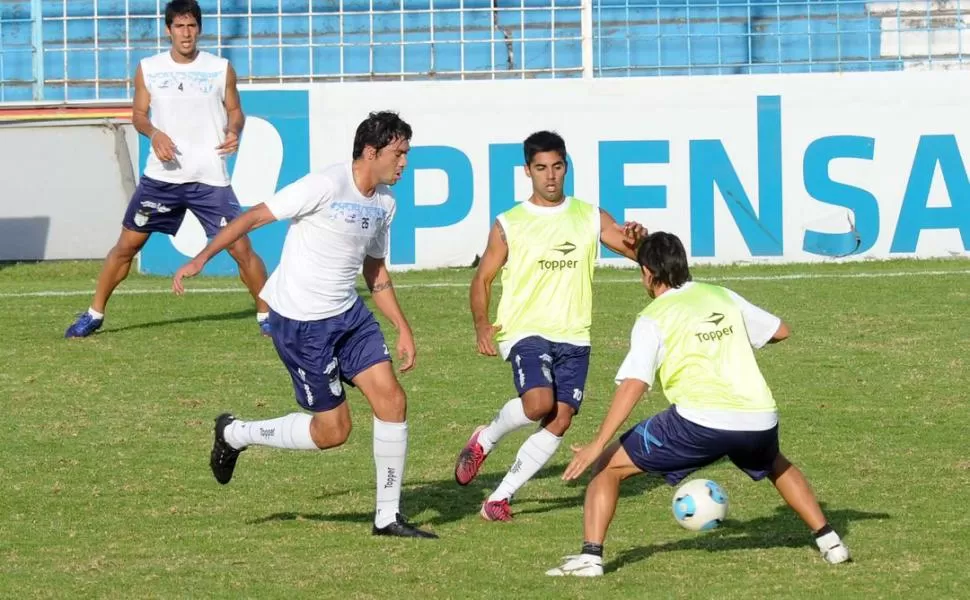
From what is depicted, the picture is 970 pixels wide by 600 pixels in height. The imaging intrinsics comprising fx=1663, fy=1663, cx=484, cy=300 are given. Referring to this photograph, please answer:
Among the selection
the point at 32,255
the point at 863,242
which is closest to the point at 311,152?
the point at 32,255

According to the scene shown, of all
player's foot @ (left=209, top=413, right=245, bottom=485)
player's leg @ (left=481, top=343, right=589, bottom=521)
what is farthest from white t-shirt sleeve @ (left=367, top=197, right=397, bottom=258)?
player's foot @ (left=209, top=413, right=245, bottom=485)

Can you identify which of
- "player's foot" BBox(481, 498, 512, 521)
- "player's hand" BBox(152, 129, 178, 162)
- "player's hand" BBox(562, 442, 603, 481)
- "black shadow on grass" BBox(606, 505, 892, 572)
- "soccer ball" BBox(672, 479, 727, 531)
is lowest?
"black shadow on grass" BBox(606, 505, 892, 572)

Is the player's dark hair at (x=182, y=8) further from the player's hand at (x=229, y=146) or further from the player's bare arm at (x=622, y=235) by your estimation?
the player's bare arm at (x=622, y=235)

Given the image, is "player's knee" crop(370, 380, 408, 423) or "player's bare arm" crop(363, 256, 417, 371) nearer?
"player's knee" crop(370, 380, 408, 423)

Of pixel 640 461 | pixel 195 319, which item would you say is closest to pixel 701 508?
pixel 640 461

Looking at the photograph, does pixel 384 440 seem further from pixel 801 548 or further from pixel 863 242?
pixel 863 242

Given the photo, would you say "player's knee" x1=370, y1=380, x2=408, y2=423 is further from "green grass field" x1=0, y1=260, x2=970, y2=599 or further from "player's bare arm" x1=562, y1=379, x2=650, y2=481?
"player's bare arm" x1=562, y1=379, x2=650, y2=481

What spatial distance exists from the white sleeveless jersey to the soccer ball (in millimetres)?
6005

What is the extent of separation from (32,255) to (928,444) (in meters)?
12.3

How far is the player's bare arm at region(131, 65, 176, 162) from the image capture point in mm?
11734

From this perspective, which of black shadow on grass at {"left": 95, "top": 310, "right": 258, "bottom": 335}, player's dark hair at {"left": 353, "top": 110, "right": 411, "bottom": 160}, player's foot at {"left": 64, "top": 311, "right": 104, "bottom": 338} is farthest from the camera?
black shadow on grass at {"left": 95, "top": 310, "right": 258, "bottom": 335}

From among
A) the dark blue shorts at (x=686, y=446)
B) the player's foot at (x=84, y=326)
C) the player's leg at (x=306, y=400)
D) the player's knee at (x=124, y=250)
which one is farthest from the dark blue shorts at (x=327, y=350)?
the player's foot at (x=84, y=326)

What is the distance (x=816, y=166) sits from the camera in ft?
55.3

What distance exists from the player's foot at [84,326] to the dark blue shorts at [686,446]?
7.01 meters
